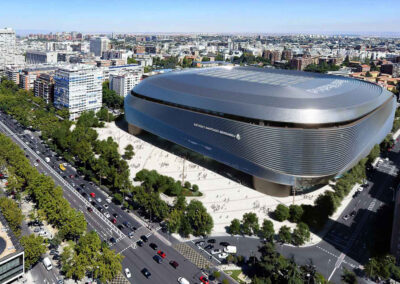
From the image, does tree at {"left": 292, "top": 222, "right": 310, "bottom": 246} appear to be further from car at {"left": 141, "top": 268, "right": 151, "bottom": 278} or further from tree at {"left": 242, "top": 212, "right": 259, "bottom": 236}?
car at {"left": 141, "top": 268, "right": 151, "bottom": 278}

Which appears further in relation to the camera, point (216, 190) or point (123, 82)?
point (123, 82)

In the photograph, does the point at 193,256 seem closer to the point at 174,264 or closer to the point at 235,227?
the point at 174,264

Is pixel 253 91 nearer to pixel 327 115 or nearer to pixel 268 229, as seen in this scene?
pixel 327 115

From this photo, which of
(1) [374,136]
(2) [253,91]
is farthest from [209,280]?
(1) [374,136]

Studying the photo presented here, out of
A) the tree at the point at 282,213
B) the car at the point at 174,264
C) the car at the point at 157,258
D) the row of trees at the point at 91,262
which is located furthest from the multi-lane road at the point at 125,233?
the tree at the point at 282,213

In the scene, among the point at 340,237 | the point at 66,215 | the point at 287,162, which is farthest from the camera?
the point at 287,162

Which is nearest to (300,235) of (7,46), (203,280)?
(203,280)
